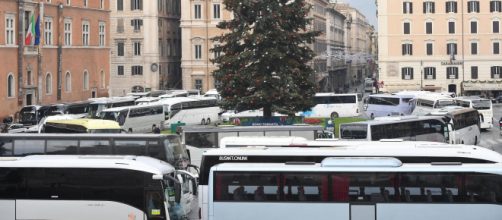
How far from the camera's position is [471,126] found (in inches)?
1640

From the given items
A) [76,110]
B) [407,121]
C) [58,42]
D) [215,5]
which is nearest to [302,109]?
[407,121]

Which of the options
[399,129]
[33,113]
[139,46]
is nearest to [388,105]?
[33,113]

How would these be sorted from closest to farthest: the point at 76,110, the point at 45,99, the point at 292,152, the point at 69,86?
the point at 292,152 → the point at 76,110 → the point at 45,99 → the point at 69,86

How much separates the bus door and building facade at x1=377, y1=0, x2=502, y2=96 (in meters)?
63.7

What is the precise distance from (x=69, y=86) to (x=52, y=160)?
155 ft

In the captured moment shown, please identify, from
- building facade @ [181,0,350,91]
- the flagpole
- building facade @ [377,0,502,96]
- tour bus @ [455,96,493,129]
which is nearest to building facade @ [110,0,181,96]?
building facade @ [181,0,350,91]

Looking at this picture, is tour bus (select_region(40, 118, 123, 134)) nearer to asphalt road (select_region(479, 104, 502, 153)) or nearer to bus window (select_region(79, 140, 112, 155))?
bus window (select_region(79, 140, 112, 155))

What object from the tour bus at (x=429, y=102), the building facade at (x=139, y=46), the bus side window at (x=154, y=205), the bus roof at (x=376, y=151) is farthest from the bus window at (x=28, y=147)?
the building facade at (x=139, y=46)

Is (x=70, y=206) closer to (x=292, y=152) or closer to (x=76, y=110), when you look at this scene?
(x=292, y=152)

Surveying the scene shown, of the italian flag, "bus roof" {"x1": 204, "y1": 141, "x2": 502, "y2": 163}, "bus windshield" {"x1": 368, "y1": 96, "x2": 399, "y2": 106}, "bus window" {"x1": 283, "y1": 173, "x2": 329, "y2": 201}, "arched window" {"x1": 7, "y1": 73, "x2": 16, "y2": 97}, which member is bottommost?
"bus window" {"x1": 283, "y1": 173, "x2": 329, "y2": 201}

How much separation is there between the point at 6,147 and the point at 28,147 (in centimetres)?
88

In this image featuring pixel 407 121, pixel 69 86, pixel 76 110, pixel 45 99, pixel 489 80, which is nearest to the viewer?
pixel 407 121

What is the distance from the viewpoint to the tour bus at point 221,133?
1236 inches

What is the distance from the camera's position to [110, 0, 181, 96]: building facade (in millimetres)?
82750
